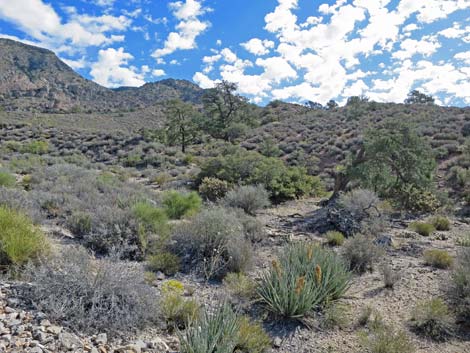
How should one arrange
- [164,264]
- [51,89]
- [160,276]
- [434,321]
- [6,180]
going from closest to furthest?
[434,321]
[160,276]
[164,264]
[6,180]
[51,89]

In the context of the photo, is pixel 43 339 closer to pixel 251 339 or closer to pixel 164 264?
pixel 251 339

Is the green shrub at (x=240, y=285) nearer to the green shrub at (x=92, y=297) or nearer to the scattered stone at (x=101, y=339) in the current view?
the green shrub at (x=92, y=297)

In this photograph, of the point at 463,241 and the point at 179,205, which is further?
the point at 179,205

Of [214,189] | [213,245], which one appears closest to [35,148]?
[214,189]

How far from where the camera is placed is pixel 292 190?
46.5 feet

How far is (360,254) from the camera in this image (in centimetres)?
693

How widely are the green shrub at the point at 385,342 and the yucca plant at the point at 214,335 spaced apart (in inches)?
61.6

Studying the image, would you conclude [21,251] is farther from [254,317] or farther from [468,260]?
[468,260]

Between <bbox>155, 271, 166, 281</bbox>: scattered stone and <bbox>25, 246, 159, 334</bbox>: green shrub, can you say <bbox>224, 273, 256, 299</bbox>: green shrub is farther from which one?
<bbox>25, 246, 159, 334</bbox>: green shrub

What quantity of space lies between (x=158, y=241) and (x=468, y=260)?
543 centimetres

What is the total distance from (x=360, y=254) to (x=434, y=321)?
2.20 meters

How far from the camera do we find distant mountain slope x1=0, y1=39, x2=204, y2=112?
66.6 m

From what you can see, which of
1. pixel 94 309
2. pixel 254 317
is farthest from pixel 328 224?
pixel 94 309

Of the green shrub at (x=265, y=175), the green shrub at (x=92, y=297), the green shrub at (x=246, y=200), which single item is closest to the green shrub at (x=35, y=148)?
the green shrub at (x=265, y=175)
